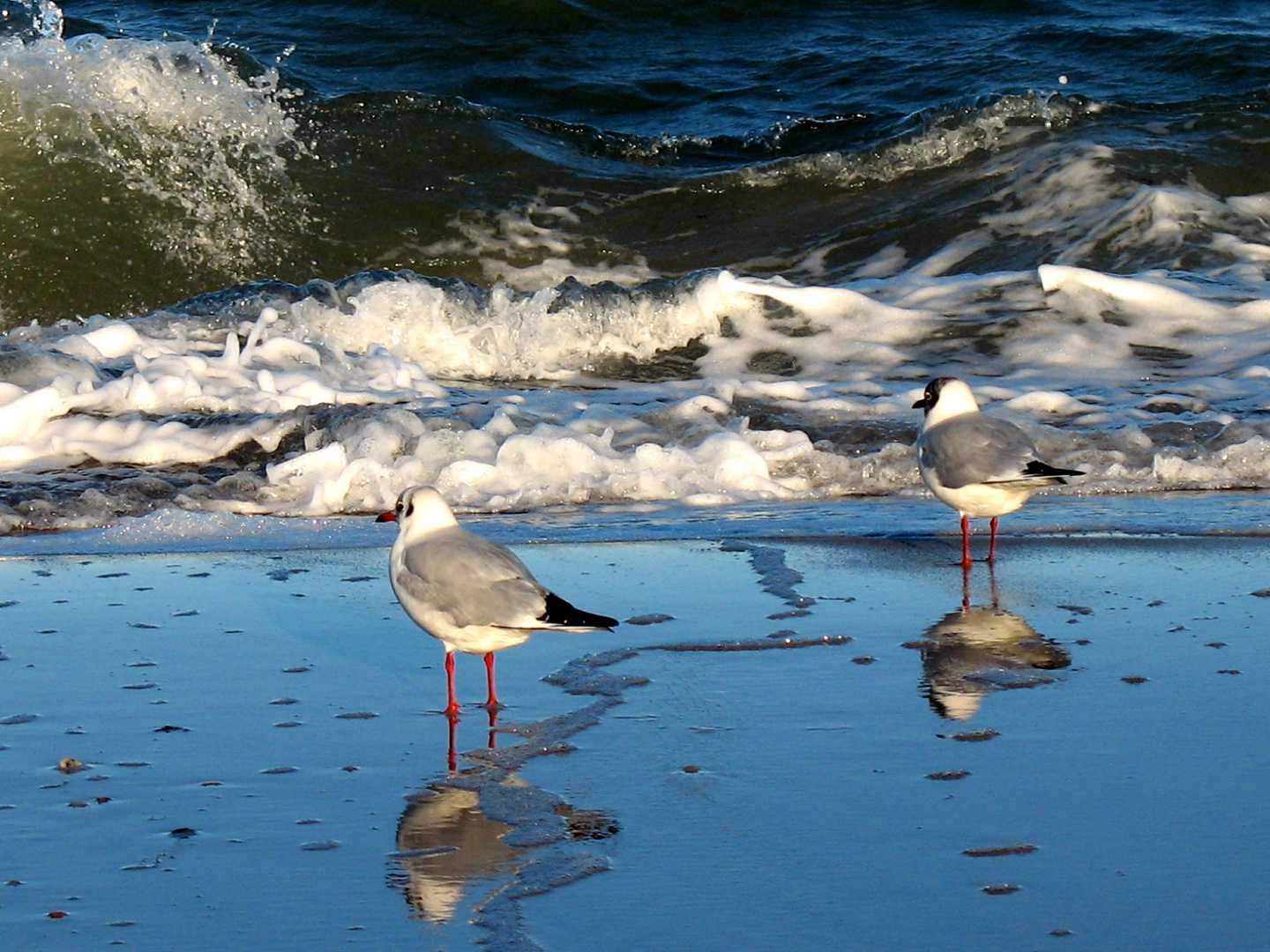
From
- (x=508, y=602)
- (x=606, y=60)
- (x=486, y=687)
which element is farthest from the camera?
(x=606, y=60)

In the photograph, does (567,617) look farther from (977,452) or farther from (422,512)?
(977,452)

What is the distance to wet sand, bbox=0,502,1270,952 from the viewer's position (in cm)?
250

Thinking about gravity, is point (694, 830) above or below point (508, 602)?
below

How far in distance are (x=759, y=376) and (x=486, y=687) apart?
484 cm

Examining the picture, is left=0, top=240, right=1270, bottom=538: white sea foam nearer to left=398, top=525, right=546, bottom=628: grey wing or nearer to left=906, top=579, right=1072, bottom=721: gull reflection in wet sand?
left=906, top=579, right=1072, bottom=721: gull reflection in wet sand

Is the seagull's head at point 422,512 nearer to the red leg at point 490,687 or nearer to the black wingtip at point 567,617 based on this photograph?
the red leg at point 490,687

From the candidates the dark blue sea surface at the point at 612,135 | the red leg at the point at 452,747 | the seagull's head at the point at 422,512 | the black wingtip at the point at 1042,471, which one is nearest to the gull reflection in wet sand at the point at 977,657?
the black wingtip at the point at 1042,471

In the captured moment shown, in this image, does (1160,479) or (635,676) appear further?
(1160,479)

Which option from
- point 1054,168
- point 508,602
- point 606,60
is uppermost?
point 606,60

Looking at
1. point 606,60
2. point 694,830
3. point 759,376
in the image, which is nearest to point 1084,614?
point 694,830

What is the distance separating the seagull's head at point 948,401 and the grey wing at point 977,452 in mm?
183

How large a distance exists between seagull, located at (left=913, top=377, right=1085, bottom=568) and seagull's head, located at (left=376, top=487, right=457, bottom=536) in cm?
177

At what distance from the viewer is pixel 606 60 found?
15.7 metres

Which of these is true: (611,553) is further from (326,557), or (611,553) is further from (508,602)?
(508,602)
